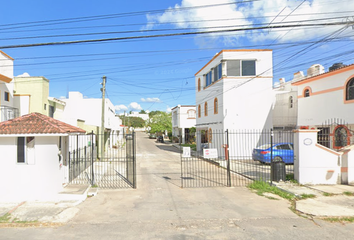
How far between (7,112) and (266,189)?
561 inches

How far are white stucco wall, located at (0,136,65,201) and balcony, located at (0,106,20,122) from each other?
6656mm

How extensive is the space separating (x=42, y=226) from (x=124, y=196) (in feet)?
10.5

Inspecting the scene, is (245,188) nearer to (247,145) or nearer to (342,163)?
(342,163)

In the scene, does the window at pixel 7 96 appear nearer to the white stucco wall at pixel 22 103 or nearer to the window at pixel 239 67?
the white stucco wall at pixel 22 103

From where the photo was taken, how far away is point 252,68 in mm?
20078

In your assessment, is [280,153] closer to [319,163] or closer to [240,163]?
[240,163]

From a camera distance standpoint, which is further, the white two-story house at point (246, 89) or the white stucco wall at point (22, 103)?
the white two-story house at point (246, 89)

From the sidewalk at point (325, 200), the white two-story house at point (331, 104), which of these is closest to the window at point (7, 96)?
the sidewalk at point (325, 200)

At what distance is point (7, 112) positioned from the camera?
14242mm

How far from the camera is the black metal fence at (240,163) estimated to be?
10.9 meters

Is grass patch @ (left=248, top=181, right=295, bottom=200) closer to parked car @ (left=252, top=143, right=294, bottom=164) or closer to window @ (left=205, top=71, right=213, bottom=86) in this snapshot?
parked car @ (left=252, top=143, right=294, bottom=164)

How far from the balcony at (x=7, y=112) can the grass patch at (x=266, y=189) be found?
13.4 meters

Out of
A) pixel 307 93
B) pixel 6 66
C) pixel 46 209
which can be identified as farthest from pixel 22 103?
pixel 307 93

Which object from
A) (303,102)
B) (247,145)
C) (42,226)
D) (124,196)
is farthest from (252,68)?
(42,226)
